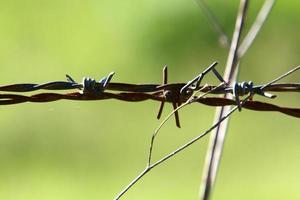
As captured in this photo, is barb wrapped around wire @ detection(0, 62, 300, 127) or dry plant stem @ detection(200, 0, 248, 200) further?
dry plant stem @ detection(200, 0, 248, 200)

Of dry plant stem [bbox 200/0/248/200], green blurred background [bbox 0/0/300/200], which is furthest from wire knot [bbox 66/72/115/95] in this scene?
green blurred background [bbox 0/0/300/200]

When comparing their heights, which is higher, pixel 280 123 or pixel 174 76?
pixel 174 76

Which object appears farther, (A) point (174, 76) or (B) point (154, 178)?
(A) point (174, 76)

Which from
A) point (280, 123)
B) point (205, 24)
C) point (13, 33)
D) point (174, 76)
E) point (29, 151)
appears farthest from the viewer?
point (13, 33)

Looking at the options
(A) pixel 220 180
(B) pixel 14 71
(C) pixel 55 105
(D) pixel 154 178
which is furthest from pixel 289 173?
(B) pixel 14 71

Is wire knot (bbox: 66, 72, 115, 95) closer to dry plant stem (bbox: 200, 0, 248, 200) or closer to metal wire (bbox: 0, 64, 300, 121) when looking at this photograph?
metal wire (bbox: 0, 64, 300, 121)

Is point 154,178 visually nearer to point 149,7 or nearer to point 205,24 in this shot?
point 205,24

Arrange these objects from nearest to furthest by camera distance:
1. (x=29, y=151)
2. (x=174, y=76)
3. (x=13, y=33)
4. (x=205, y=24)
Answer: (x=29, y=151) → (x=174, y=76) → (x=205, y=24) → (x=13, y=33)

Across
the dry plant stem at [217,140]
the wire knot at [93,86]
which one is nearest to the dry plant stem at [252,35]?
the dry plant stem at [217,140]
